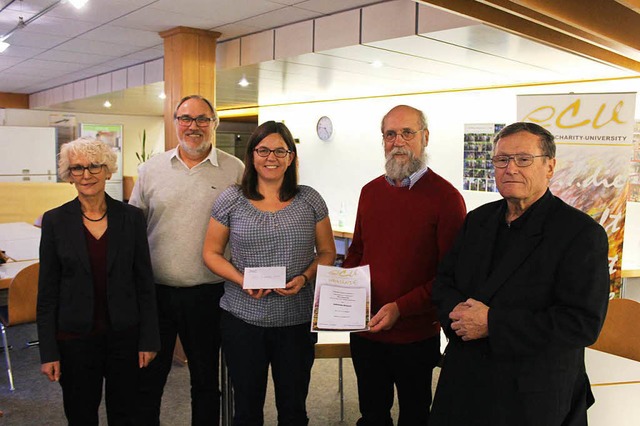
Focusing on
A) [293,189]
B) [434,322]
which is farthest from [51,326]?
[434,322]

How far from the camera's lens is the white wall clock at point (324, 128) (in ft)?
26.9

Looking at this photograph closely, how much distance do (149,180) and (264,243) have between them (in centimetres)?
71

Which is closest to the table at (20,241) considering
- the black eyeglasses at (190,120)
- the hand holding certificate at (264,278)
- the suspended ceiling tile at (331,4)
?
the black eyeglasses at (190,120)

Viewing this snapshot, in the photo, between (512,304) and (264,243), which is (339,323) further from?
(512,304)

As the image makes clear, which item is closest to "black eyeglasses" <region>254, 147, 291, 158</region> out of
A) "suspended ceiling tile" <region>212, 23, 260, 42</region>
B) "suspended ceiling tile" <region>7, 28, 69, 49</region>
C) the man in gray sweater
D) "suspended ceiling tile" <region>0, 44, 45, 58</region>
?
the man in gray sweater

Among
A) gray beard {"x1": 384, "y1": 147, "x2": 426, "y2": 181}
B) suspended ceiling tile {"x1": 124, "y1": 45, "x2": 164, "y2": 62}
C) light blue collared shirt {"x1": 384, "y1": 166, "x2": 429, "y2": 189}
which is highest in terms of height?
suspended ceiling tile {"x1": 124, "y1": 45, "x2": 164, "y2": 62}

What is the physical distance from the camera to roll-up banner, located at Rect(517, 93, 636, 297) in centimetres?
342

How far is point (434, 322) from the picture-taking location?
2.01 metres

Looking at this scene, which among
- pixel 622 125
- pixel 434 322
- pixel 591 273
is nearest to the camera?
pixel 591 273

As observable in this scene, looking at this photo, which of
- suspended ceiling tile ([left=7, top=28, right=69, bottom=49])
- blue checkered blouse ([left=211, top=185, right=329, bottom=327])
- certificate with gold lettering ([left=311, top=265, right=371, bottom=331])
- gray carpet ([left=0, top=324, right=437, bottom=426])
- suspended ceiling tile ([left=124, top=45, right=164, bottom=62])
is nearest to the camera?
certificate with gold lettering ([left=311, top=265, right=371, bottom=331])

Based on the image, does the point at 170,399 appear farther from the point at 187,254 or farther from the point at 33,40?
the point at 33,40

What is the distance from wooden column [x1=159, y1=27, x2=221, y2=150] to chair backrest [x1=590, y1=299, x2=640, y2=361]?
300 centimetres

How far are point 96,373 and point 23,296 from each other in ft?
4.99

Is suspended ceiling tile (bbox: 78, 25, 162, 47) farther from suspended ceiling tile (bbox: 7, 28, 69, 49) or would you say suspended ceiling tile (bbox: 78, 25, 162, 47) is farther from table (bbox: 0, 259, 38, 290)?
table (bbox: 0, 259, 38, 290)
